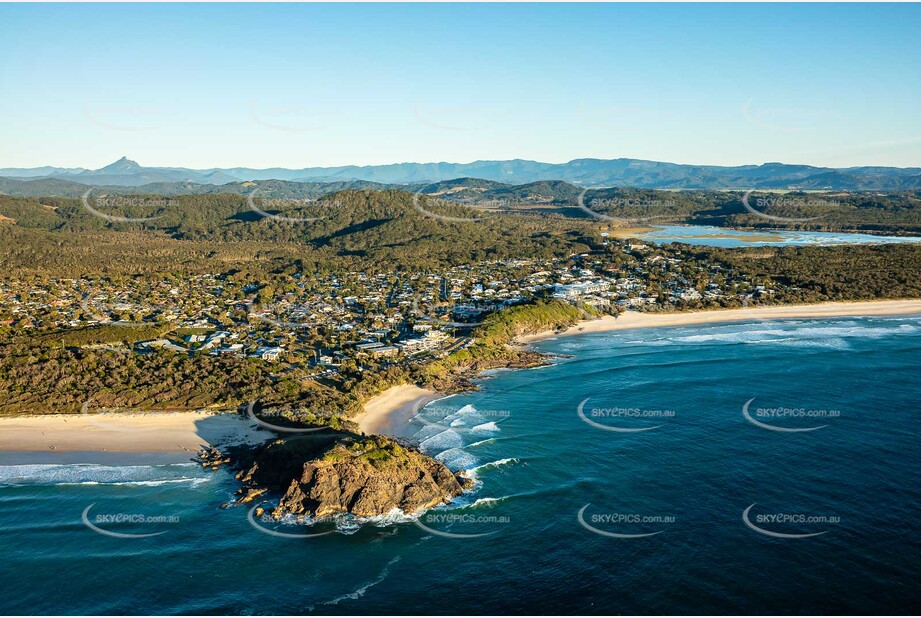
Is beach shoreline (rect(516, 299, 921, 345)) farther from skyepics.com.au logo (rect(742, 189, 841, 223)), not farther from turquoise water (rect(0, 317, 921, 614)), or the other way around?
skyepics.com.au logo (rect(742, 189, 841, 223))

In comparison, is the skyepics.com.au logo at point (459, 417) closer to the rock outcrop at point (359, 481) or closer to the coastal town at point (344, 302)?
the rock outcrop at point (359, 481)

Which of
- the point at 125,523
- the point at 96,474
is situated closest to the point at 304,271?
the point at 96,474

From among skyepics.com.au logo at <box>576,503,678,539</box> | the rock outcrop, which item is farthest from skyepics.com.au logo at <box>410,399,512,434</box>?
skyepics.com.au logo at <box>576,503,678,539</box>

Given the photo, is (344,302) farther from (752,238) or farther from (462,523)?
(752,238)

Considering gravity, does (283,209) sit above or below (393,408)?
above

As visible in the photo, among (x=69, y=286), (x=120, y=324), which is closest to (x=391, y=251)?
(x=69, y=286)

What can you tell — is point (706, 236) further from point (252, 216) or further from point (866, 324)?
point (252, 216)
